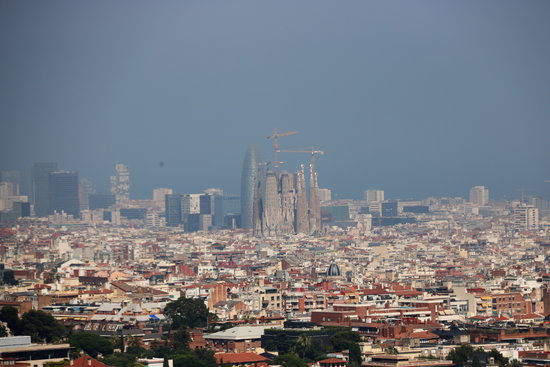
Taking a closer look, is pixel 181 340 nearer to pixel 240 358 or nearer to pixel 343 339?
pixel 343 339

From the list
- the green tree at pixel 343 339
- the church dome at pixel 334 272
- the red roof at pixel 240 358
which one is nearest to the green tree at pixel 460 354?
the green tree at pixel 343 339

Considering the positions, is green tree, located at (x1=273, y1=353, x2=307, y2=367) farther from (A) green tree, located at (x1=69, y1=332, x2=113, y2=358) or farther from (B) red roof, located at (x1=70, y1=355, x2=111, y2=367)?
(B) red roof, located at (x1=70, y1=355, x2=111, y2=367)

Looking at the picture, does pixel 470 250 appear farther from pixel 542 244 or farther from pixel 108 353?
pixel 108 353

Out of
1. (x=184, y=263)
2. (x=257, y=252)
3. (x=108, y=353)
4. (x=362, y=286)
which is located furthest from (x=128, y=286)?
(x=257, y=252)

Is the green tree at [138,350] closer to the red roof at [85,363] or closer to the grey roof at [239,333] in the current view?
the grey roof at [239,333]

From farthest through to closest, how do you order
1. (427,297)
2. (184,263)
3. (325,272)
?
(184,263)
(325,272)
(427,297)

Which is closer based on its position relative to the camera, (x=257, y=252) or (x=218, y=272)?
(x=218, y=272)

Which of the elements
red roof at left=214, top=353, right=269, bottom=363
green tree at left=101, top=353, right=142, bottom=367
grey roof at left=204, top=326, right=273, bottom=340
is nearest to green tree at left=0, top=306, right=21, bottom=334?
green tree at left=101, top=353, right=142, bottom=367
